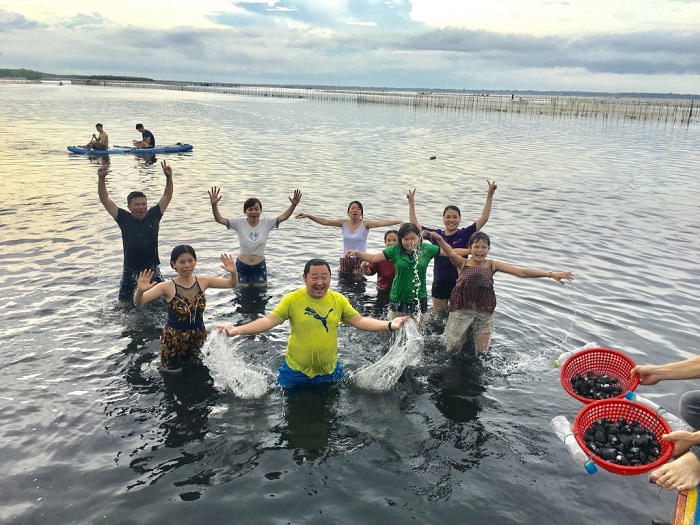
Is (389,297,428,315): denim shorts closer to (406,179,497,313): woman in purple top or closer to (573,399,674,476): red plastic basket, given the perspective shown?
(406,179,497,313): woman in purple top

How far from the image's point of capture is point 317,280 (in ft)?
22.7

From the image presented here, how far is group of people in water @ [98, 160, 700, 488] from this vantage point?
7.07m

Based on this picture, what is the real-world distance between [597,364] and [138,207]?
825 centimetres

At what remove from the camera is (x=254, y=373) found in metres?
8.07

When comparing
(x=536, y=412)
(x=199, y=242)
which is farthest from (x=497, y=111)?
(x=536, y=412)

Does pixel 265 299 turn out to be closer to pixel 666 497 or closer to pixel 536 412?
pixel 536 412

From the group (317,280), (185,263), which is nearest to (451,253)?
(317,280)

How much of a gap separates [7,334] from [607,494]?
987 cm

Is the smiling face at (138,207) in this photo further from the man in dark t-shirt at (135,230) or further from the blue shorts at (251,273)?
the blue shorts at (251,273)

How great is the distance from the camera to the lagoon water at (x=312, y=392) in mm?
5906

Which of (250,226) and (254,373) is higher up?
(250,226)

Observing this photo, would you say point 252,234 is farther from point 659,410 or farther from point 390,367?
point 659,410

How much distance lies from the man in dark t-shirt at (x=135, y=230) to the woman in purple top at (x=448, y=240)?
5.02 m

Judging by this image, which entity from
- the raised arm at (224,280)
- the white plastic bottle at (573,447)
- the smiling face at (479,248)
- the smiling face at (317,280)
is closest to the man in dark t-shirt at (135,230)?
the raised arm at (224,280)
